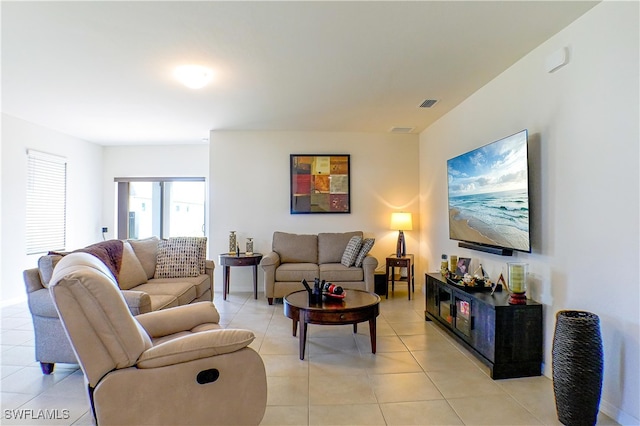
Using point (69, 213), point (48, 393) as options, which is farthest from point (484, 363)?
point (69, 213)

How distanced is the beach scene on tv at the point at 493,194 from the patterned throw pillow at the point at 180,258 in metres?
2.94

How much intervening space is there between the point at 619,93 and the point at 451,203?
202cm

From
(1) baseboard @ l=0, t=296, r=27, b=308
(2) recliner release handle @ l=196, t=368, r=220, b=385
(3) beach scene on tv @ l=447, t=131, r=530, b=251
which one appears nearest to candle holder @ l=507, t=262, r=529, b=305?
(3) beach scene on tv @ l=447, t=131, r=530, b=251

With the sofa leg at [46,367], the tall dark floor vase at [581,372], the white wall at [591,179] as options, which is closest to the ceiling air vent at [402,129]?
the white wall at [591,179]

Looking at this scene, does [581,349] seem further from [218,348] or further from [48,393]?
[48,393]

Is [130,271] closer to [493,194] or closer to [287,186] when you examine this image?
[287,186]

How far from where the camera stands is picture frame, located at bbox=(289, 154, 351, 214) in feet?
18.4

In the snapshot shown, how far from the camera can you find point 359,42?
2.74 m

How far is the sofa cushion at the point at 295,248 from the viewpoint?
5.24m

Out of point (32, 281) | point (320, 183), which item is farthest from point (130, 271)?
point (320, 183)

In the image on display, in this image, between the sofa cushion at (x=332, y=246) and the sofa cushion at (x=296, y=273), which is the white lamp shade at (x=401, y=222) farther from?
the sofa cushion at (x=296, y=273)

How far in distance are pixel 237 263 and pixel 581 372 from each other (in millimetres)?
3970

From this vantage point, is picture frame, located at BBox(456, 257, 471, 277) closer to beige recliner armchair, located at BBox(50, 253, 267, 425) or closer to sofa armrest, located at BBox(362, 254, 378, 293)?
sofa armrest, located at BBox(362, 254, 378, 293)

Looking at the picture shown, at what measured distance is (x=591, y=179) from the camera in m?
2.28
